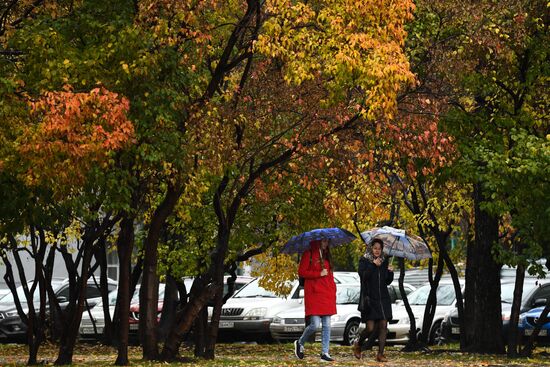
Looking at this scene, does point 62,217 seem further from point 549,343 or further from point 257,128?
point 549,343

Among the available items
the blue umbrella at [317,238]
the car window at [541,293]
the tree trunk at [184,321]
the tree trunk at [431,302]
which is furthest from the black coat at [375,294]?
the car window at [541,293]

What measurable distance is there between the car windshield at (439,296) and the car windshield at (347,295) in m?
1.33

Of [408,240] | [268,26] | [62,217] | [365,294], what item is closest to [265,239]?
[408,240]

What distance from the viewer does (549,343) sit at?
25.7 metres

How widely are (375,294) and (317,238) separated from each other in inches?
46.9

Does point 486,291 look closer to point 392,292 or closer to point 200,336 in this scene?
point 200,336

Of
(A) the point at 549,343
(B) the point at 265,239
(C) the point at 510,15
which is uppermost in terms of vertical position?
(C) the point at 510,15

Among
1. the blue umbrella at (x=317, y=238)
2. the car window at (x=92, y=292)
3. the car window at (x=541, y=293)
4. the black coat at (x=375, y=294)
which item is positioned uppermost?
the car window at (x=92, y=292)

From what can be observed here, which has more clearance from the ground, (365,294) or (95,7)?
(95,7)

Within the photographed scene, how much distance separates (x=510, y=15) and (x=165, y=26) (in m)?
5.98

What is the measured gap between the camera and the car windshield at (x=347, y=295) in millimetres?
29953

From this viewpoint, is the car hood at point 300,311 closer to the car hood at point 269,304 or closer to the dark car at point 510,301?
the car hood at point 269,304

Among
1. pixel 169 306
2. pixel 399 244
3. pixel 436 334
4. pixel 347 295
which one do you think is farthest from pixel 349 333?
pixel 399 244

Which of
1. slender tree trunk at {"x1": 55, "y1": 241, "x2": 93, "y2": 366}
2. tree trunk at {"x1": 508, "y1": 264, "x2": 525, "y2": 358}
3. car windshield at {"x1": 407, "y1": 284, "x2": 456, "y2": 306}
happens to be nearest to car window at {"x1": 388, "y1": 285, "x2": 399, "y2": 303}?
car windshield at {"x1": 407, "y1": 284, "x2": 456, "y2": 306}
